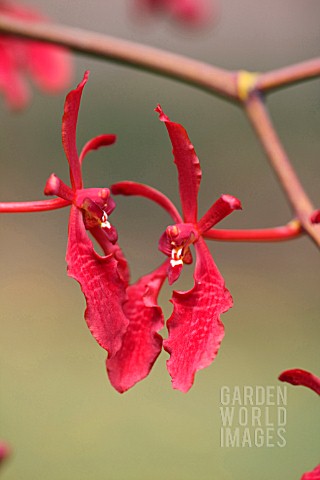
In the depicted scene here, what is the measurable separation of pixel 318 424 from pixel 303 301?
2.11 feet

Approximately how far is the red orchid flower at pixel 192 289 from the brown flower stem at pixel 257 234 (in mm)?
14

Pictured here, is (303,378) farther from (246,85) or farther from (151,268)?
(151,268)

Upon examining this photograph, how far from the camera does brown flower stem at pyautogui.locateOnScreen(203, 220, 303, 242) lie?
1.67 ft

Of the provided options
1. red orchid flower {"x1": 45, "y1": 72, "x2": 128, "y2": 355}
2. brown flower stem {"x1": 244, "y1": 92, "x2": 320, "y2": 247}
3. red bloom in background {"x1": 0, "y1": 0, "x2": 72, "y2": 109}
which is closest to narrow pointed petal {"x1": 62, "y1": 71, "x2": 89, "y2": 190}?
red orchid flower {"x1": 45, "y1": 72, "x2": 128, "y2": 355}

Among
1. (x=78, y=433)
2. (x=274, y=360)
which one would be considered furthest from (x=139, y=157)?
(x=78, y=433)

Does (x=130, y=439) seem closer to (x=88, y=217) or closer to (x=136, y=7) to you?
(x=136, y=7)

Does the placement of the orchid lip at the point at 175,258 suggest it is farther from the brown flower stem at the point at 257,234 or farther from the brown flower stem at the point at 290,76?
the brown flower stem at the point at 290,76

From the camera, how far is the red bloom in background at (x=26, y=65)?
914 mm

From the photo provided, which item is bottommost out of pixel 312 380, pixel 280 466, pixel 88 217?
pixel 280 466

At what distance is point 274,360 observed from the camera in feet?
7.26

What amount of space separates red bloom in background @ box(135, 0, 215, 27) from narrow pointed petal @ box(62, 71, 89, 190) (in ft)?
1.83

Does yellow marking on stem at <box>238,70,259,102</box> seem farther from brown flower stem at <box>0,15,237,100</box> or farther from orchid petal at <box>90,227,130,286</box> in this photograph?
orchid petal at <box>90,227,130,286</box>

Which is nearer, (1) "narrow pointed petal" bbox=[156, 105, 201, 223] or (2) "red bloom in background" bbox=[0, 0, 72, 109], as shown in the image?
(1) "narrow pointed petal" bbox=[156, 105, 201, 223]

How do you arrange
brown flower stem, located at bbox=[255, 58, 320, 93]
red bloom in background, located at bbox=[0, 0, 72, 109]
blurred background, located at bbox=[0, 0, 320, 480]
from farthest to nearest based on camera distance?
blurred background, located at bbox=[0, 0, 320, 480] < red bloom in background, located at bbox=[0, 0, 72, 109] < brown flower stem, located at bbox=[255, 58, 320, 93]
